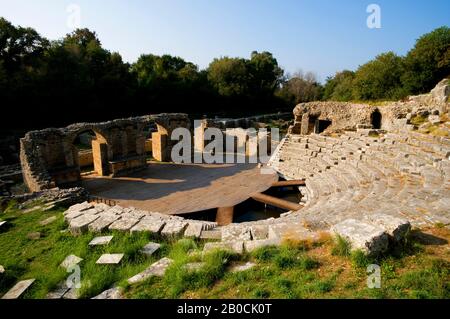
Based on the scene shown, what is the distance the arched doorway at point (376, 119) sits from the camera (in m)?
17.2

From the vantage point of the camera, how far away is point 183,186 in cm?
1300

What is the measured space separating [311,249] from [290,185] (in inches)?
327

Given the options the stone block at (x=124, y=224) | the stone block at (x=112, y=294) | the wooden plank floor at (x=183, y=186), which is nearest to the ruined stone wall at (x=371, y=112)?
the wooden plank floor at (x=183, y=186)

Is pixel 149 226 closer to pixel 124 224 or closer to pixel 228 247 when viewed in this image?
pixel 124 224

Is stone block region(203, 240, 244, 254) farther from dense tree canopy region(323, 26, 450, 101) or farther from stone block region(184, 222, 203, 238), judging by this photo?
dense tree canopy region(323, 26, 450, 101)

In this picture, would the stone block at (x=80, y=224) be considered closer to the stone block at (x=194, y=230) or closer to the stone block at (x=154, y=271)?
the stone block at (x=194, y=230)

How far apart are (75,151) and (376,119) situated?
16.5 m

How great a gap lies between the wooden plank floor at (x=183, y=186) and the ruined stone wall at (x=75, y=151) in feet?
2.61

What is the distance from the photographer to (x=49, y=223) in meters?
6.51

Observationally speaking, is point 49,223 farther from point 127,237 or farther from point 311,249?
point 311,249

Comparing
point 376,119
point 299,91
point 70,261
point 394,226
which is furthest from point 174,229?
point 299,91

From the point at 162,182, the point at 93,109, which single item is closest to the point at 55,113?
the point at 93,109

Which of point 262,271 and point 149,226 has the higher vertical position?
point 262,271

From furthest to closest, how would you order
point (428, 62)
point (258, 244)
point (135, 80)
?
point (135, 80)
point (428, 62)
point (258, 244)
